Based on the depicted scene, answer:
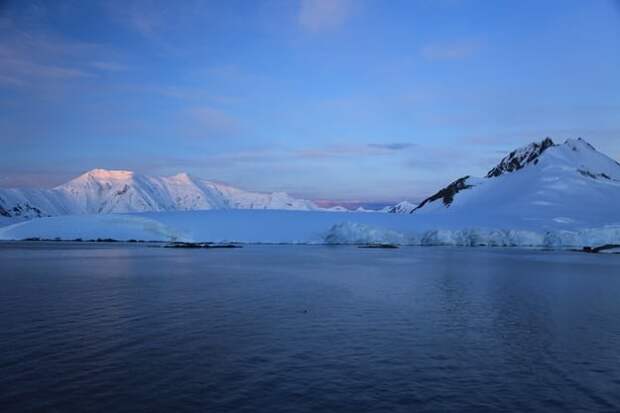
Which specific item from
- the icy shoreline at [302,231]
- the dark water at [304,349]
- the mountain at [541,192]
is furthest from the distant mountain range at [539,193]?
the dark water at [304,349]

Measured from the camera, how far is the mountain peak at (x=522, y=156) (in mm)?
137125

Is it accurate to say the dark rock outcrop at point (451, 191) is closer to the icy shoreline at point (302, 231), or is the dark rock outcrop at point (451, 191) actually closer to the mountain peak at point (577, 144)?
the mountain peak at point (577, 144)

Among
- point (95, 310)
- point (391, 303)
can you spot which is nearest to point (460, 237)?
point (391, 303)

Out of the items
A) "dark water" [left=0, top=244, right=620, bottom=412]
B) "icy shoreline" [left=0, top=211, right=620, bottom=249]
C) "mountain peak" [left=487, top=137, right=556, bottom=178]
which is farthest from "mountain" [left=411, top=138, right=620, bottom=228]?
"dark water" [left=0, top=244, right=620, bottom=412]

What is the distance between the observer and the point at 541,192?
103 metres

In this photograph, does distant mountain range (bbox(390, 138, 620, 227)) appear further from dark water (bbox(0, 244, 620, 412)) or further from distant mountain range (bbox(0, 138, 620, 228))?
dark water (bbox(0, 244, 620, 412))

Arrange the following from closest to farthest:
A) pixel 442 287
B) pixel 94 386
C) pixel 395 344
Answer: pixel 94 386 < pixel 395 344 < pixel 442 287

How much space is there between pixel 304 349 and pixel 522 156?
14154 cm

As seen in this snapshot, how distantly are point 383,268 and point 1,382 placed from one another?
93.4ft

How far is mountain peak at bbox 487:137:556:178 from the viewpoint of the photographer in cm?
13712

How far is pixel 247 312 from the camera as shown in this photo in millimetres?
17203

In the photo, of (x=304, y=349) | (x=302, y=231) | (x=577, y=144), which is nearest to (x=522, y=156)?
(x=577, y=144)

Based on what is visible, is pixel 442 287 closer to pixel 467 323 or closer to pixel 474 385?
pixel 467 323

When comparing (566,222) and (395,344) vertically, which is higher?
(566,222)
